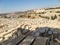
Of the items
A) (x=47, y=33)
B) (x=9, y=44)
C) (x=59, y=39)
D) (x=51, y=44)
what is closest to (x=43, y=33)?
(x=47, y=33)

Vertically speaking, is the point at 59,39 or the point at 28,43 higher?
the point at 28,43

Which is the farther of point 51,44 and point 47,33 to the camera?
point 47,33

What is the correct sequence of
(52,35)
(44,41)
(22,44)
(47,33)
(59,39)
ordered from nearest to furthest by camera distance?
(22,44)
(44,41)
(59,39)
(52,35)
(47,33)

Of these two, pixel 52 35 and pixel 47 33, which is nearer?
pixel 52 35

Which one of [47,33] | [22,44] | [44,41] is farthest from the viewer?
[47,33]

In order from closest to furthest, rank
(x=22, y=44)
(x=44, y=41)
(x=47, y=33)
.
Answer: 1. (x=22, y=44)
2. (x=44, y=41)
3. (x=47, y=33)

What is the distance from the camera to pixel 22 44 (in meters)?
4.48

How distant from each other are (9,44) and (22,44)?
1.39 feet

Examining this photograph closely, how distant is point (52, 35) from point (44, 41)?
6.34 ft

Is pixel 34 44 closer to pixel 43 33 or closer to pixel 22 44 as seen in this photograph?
pixel 22 44

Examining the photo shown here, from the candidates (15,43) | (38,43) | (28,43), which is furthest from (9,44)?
(38,43)

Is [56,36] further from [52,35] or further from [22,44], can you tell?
[22,44]

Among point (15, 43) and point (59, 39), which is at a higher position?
point (15, 43)

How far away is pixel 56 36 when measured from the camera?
22.2 ft
